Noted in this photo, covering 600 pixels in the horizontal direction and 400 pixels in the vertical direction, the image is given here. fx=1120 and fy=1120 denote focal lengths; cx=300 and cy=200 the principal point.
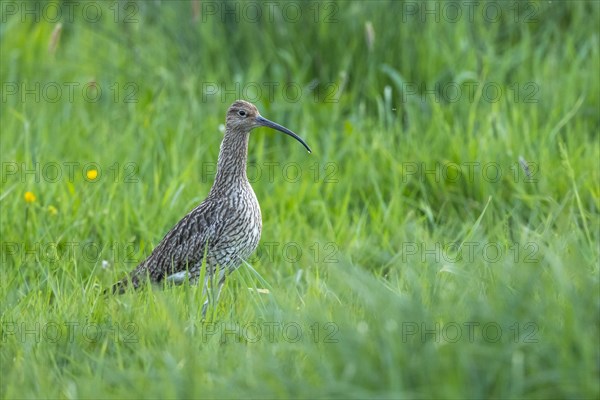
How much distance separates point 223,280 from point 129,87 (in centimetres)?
292

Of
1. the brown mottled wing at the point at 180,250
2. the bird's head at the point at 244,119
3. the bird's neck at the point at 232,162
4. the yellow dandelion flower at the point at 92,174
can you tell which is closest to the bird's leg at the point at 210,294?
the brown mottled wing at the point at 180,250

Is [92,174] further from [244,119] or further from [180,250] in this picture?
[180,250]

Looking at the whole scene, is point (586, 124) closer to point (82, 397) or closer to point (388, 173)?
point (388, 173)

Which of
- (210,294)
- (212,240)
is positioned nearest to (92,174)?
(212,240)

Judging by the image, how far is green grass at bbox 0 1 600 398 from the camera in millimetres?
3834

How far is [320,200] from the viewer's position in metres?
6.86

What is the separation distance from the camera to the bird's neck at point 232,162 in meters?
6.02

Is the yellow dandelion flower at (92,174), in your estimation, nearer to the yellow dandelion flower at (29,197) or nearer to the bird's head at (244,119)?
the yellow dandelion flower at (29,197)

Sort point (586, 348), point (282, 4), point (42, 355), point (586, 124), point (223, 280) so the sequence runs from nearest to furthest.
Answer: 1. point (586, 348)
2. point (42, 355)
3. point (223, 280)
4. point (586, 124)
5. point (282, 4)

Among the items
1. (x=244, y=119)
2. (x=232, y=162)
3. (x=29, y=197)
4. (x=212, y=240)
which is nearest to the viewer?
(x=212, y=240)

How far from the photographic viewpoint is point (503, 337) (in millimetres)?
3766

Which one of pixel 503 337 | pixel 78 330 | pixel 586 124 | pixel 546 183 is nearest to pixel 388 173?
pixel 546 183

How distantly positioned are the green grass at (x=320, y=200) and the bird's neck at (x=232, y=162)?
47 cm

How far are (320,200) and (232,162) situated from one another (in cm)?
95
